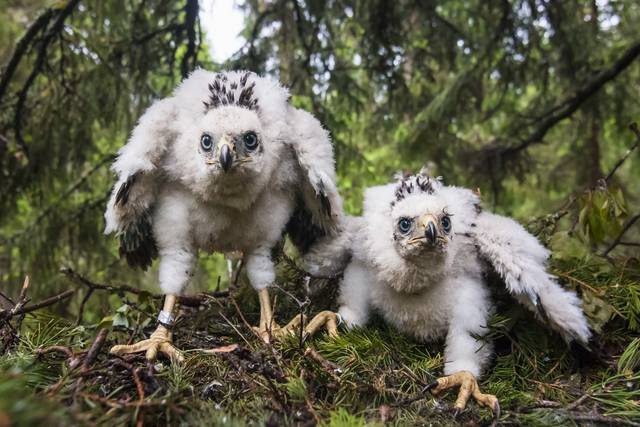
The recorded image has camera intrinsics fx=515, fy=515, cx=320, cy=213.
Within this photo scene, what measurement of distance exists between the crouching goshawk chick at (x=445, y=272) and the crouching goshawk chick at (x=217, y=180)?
0.28 metres

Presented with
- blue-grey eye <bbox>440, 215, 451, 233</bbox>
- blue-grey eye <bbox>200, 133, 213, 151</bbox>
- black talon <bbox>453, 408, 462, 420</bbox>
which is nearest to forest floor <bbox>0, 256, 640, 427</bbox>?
black talon <bbox>453, 408, 462, 420</bbox>

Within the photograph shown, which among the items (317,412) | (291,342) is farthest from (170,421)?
(291,342)

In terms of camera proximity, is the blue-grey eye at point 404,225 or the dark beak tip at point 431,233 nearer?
the dark beak tip at point 431,233

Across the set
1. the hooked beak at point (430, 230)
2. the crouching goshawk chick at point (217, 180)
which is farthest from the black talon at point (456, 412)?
the crouching goshawk chick at point (217, 180)

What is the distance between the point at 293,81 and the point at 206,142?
5.94ft

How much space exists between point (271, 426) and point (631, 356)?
130 centimetres

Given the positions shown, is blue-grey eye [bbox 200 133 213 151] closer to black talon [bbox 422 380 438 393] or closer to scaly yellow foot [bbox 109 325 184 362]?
scaly yellow foot [bbox 109 325 184 362]

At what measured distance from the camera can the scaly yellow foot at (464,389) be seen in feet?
5.08

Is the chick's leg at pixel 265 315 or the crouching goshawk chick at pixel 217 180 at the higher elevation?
the crouching goshawk chick at pixel 217 180

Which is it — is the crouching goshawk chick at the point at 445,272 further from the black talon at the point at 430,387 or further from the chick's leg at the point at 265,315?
the chick's leg at the point at 265,315

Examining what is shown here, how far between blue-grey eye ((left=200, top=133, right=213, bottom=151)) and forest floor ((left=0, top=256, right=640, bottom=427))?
670 mm

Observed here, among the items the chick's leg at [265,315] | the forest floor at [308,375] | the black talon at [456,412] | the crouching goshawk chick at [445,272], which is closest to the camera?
the forest floor at [308,375]

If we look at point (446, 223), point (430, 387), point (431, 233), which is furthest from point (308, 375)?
point (446, 223)

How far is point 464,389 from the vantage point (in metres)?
1.65
